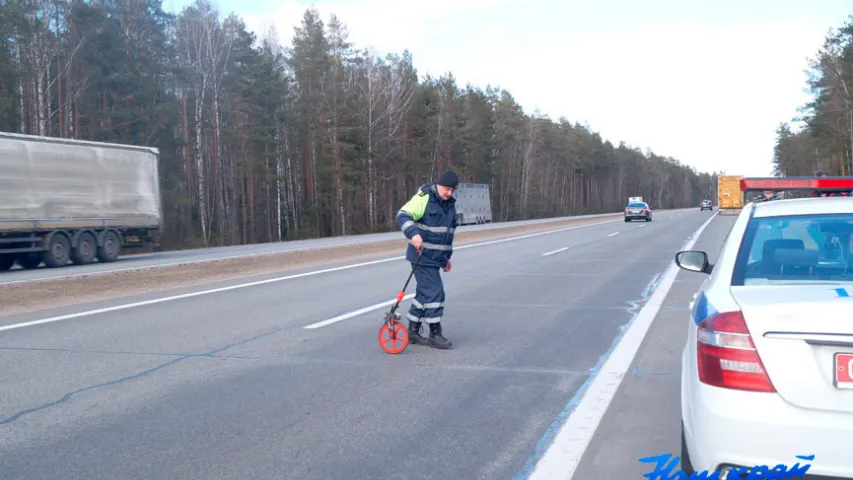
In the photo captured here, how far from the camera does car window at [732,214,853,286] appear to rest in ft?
13.2

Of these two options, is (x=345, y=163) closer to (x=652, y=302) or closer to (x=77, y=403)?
(x=652, y=302)

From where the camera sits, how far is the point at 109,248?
23359 mm

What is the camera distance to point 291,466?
4.50m

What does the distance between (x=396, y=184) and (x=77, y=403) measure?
66.1 m

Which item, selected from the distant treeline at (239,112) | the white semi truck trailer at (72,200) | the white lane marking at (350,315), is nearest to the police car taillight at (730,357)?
the white lane marking at (350,315)

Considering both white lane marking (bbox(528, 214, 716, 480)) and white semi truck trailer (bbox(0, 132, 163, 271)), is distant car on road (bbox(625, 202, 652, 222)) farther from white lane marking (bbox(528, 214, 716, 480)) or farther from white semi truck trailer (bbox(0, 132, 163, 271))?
white lane marking (bbox(528, 214, 716, 480))

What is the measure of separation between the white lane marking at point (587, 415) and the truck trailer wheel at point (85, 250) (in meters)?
18.2

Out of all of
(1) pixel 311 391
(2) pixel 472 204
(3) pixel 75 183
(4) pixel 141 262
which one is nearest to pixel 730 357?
(1) pixel 311 391

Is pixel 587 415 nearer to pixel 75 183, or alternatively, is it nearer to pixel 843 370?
pixel 843 370

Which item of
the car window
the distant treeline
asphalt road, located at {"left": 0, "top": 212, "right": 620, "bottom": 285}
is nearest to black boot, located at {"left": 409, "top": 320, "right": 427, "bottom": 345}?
the car window

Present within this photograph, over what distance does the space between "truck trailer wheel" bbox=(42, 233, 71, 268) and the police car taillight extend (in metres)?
21.4

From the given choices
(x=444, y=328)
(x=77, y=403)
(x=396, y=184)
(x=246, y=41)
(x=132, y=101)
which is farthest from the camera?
(x=396, y=184)

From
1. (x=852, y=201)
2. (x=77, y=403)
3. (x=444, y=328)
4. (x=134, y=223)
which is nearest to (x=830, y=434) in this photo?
(x=852, y=201)

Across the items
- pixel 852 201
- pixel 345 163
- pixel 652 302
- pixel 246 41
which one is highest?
pixel 246 41
